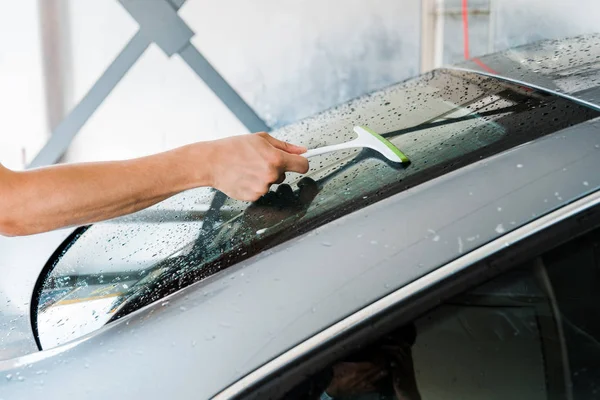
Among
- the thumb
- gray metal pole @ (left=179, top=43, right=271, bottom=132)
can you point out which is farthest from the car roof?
gray metal pole @ (left=179, top=43, right=271, bottom=132)

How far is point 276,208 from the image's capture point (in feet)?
3.69

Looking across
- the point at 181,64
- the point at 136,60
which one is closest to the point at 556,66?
the point at 181,64

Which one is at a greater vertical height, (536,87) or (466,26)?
(536,87)

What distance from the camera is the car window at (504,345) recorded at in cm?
83

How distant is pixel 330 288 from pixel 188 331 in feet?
0.63

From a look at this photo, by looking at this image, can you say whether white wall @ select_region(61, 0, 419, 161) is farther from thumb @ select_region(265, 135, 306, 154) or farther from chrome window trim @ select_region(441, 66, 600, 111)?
thumb @ select_region(265, 135, 306, 154)

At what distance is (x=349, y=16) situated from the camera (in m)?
3.38

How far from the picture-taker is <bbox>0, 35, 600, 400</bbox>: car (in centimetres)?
81

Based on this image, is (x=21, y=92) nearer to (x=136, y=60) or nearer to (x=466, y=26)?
(x=136, y=60)

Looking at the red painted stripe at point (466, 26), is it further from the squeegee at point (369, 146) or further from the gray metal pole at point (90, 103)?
the squeegee at point (369, 146)

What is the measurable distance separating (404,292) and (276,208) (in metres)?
0.37

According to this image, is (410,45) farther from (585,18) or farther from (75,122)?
(75,122)

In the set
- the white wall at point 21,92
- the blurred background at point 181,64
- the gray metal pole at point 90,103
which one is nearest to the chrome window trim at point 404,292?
the blurred background at point 181,64

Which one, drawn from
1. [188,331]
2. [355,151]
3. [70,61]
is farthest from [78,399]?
[70,61]
